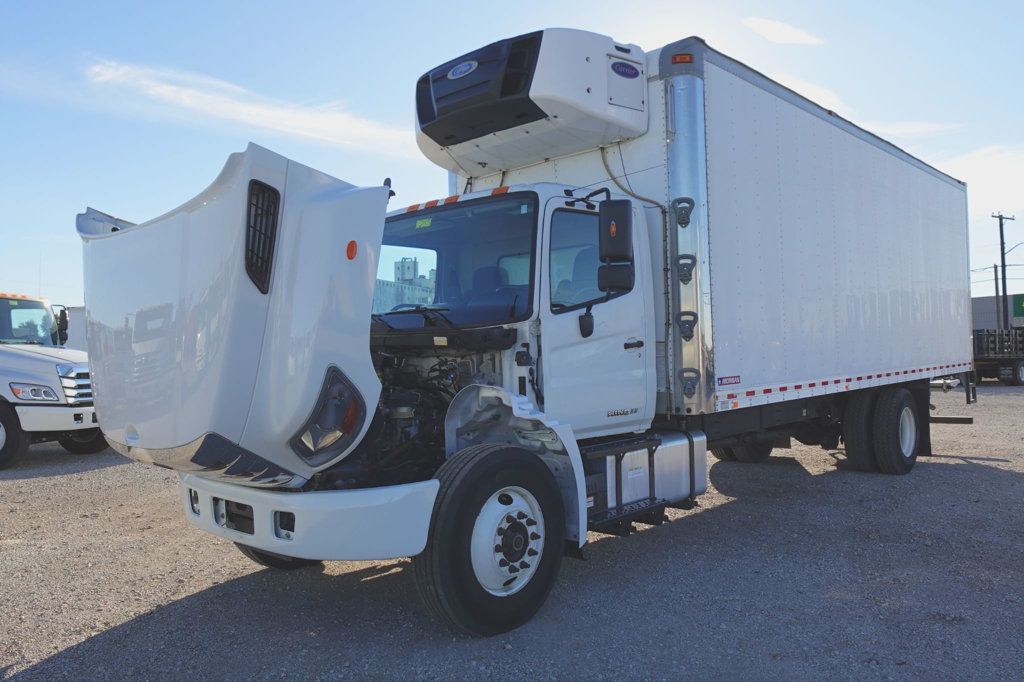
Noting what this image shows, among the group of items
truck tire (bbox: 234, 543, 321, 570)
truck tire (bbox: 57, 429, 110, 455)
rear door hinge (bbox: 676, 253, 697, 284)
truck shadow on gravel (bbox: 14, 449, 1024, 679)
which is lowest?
truck shadow on gravel (bbox: 14, 449, 1024, 679)

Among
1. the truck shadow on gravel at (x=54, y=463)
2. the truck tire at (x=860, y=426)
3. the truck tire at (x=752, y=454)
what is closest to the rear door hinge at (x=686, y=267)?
the truck tire at (x=860, y=426)

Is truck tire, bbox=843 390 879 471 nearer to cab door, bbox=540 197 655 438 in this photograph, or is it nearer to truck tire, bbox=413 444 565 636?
cab door, bbox=540 197 655 438

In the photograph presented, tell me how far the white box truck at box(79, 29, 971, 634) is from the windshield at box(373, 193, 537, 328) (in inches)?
0.7

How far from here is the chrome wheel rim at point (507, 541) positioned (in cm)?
416

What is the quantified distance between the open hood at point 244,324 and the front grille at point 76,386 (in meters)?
7.67

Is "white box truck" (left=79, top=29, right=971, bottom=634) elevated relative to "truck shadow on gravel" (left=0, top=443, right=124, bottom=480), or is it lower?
elevated

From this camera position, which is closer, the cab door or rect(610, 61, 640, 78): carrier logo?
the cab door

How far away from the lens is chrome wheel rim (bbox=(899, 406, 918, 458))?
9203 mm

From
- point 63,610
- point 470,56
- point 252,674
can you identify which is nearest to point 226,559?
point 63,610

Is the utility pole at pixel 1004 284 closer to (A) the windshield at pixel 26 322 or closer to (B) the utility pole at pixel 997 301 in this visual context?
(B) the utility pole at pixel 997 301

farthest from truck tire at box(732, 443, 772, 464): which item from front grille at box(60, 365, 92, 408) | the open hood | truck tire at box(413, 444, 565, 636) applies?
front grille at box(60, 365, 92, 408)

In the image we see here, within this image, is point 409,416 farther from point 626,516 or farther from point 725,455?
point 725,455

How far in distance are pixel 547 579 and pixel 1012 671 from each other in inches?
92.0

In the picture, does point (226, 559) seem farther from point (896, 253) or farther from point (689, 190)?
point (896, 253)
